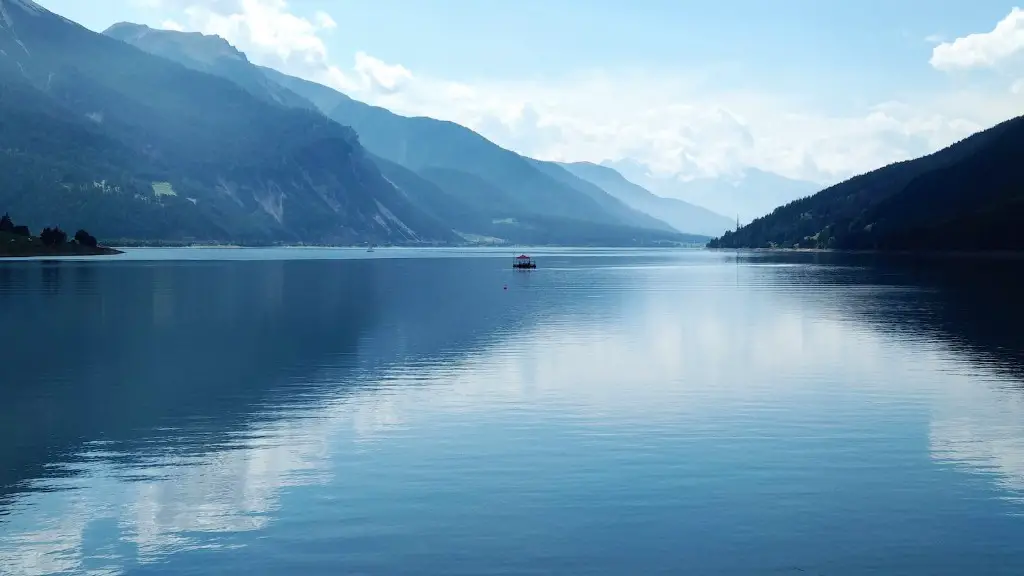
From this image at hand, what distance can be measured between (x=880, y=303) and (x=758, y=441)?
287 feet

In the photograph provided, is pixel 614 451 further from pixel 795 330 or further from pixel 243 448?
pixel 795 330

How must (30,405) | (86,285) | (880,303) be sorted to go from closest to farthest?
(30,405) → (880,303) → (86,285)

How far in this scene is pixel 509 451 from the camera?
3678 centimetres

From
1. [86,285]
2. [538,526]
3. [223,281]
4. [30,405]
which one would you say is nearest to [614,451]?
[538,526]

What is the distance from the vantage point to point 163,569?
23.9 meters

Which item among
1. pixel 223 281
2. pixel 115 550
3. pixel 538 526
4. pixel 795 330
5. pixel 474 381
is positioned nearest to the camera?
pixel 115 550

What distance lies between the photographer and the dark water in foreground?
83.3 feet

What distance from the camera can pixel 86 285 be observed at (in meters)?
146

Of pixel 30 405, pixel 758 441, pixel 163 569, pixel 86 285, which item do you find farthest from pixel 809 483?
pixel 86 285

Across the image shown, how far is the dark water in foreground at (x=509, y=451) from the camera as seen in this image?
1000 inches

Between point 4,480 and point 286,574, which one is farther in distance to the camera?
point 4,480

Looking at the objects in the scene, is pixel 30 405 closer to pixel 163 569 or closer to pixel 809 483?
pixel 163 569

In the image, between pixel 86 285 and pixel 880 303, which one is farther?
pixel 86 285

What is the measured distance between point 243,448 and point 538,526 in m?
14.7
